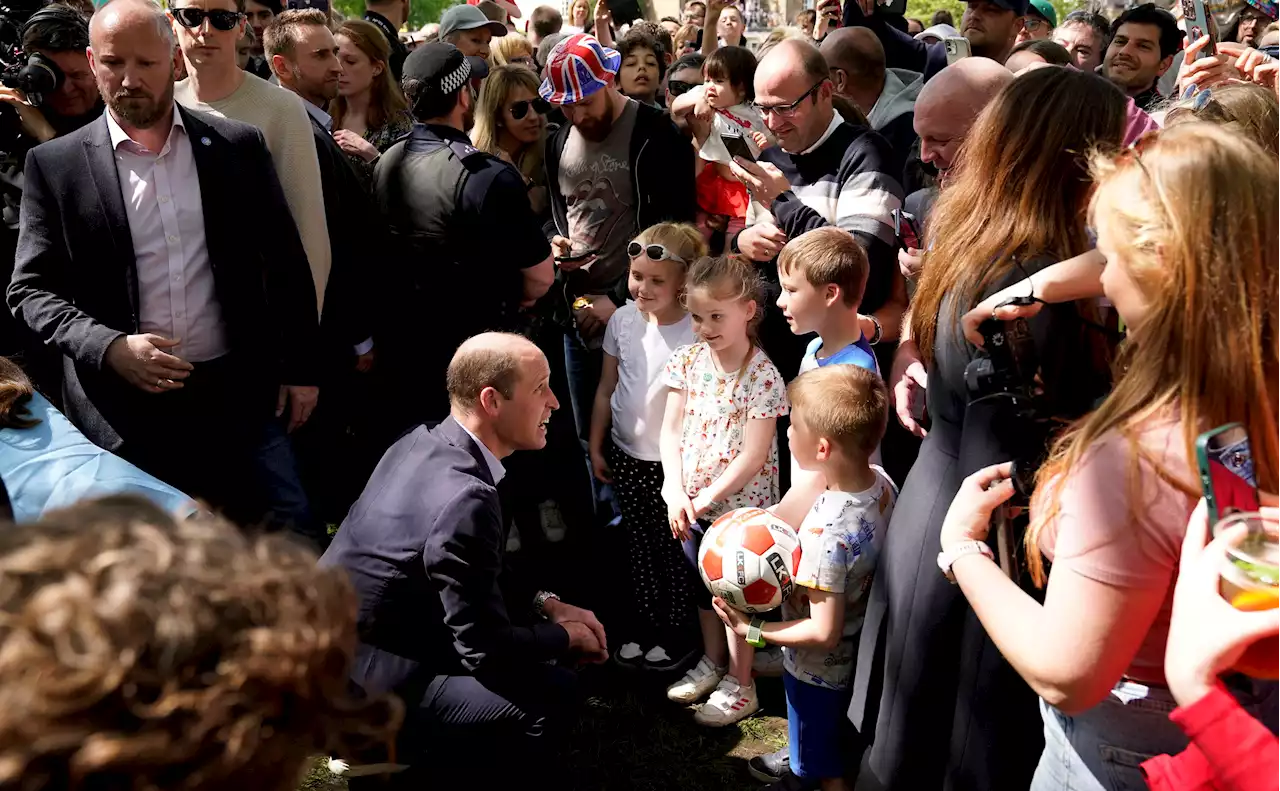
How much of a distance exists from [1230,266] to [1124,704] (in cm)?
71

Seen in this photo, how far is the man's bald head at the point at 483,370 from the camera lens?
10.2 ft

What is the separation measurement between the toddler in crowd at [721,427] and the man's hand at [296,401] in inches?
49.3

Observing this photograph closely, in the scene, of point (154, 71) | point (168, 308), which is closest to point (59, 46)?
point (154, 71)

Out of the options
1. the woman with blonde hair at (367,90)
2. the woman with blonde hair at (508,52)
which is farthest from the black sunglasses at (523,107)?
the woman with blonde hair at (508,52)

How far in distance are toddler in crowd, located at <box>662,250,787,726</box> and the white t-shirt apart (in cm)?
18

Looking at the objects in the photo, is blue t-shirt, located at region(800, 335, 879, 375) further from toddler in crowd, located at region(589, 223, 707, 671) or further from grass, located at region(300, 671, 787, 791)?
A: grass, located at region(300, 671, 787, 791)

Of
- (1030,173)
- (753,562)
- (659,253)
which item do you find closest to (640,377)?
(659,253)

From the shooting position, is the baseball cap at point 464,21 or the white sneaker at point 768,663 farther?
the baseball cap at point 464,21

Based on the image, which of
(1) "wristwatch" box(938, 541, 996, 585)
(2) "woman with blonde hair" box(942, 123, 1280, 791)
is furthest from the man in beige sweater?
(2) "woman with blonde hair" box(942, 123, 1280, 791)

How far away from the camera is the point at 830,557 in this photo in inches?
115

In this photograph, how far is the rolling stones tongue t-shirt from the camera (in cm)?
484

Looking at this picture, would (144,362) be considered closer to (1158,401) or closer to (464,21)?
(1158,401)

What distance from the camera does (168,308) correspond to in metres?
3.42

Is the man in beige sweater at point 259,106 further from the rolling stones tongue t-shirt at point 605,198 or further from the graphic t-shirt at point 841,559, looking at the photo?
the graphic t-shirt at point 841,559
